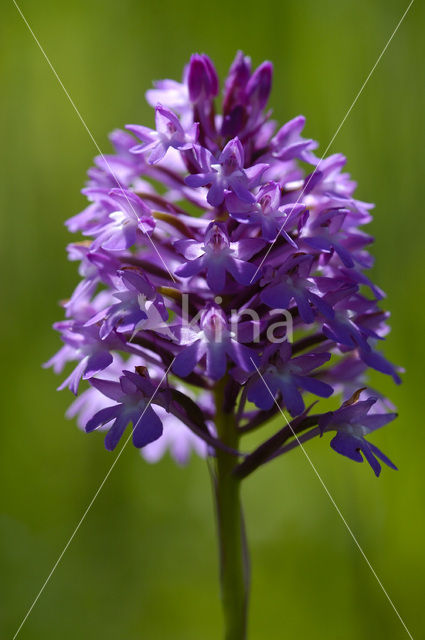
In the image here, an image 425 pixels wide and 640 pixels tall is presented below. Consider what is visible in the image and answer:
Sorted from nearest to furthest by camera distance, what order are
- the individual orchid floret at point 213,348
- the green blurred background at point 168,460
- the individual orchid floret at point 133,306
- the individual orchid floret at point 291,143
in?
1. the individual orchid floret at point 213,348
2. the individual orchid floret at point 133,306
3. the individual orchid floret at point 291,143
4. the green blurred background at point 168,460

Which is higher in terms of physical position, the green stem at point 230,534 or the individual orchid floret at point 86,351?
the individual orchid floret at point 86,351

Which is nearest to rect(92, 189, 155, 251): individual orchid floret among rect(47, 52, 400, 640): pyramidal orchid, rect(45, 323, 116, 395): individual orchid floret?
rect(47, 52, 400, 640): pyramidal orchid

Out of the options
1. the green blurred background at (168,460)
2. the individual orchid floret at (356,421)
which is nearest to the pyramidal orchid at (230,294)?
the individual orchid floret at (356,421)

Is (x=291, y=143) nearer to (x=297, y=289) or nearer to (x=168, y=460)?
(x=297, y=289)

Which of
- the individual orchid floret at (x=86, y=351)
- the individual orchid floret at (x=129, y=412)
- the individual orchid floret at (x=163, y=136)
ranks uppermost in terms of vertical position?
the individual orchid floret at (x=163, y=136)

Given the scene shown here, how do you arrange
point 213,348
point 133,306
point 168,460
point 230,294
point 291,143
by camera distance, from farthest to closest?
point 168,460 → point 291,143 → point 230,294 → point 133,306 → point 213,348

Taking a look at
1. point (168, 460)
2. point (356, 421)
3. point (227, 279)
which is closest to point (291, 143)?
point (227, 279)

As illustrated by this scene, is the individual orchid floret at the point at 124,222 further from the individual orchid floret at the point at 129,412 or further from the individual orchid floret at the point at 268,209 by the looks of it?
the individual orchid floret at the point at 129,412
